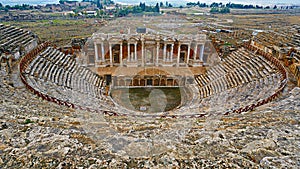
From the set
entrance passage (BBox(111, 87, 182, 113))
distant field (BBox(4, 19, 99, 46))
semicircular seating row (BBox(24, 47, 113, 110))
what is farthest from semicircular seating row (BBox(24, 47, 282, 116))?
distant field (BBox(4, 19, 99, 46))

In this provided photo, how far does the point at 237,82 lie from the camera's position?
19.3 m

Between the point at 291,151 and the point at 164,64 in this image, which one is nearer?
the point at 291,151

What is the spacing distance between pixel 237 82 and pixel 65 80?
1585 centimetres

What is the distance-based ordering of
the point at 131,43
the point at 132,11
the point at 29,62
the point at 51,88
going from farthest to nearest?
1. the point at 132,11
2. the point at 131,43
3. the point at 29,62
4. the point at 51,88

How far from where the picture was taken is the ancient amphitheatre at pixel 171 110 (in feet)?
17.7

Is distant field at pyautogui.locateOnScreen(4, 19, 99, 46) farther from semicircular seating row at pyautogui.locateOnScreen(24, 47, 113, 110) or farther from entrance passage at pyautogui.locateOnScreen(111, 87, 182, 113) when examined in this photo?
entrance passage at pyautogui.locateOnScreen(111, 87, 182, 113)

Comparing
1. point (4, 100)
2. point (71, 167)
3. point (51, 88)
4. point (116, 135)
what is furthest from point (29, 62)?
point (71, 167)

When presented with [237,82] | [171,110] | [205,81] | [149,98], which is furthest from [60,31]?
[237,82]

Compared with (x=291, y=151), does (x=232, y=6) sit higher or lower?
higher

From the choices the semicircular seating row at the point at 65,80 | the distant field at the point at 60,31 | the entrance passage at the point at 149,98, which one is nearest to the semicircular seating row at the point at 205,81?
the semicircular seating row at the point at 65,80

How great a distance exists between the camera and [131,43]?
1085 inches

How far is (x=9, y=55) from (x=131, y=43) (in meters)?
13.9

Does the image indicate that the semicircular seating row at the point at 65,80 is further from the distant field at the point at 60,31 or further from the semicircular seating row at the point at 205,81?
the distant field at the point at 60,31

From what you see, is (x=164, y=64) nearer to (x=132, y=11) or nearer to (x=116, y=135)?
(x=116, y=135)
